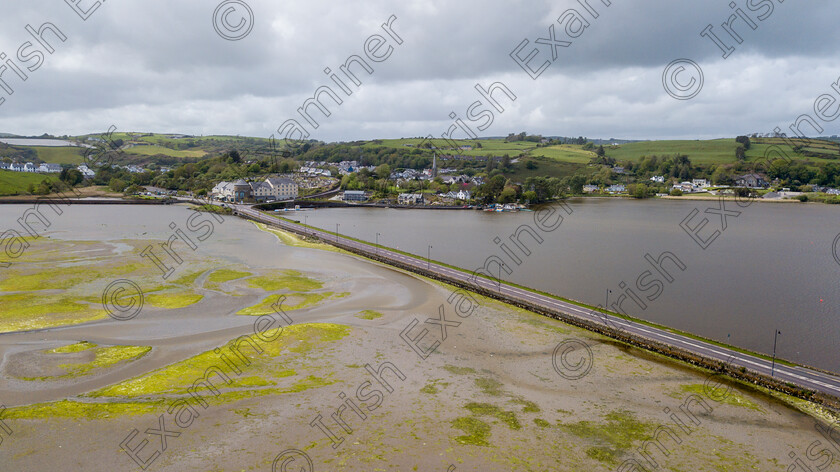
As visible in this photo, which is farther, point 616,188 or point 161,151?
point 161,151

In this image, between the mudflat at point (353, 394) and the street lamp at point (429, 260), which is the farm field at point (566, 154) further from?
the mudflat at point (353, 394)

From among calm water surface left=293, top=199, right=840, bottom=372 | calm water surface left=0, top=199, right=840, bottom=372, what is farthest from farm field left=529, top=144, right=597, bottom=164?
calm water surface left=293, top=199, right=840, bottom=372

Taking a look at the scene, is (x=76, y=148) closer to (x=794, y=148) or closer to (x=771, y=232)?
(x=771, y=232)

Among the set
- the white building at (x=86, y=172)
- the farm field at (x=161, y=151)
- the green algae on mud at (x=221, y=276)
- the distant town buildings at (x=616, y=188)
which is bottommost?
the green algae on mud at (x=221, y=276)

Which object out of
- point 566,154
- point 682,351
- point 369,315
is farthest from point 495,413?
point 566,154

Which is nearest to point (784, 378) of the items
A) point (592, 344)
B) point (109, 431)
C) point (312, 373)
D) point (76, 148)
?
point (592, 344)

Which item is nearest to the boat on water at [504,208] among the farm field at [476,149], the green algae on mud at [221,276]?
the green algae on mud at [221,276]

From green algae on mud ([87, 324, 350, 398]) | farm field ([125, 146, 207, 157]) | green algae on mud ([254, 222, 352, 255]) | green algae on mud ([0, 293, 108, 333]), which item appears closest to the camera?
green algae on mud ([87, 324, 350, 398])

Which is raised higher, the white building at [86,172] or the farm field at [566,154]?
the farm field at [566,154]

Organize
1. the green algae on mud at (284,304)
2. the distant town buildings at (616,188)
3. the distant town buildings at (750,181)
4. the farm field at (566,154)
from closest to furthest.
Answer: the green algae on mud at (284,304) < the distant town buildings at (750,181) < the distant town buildings at (616,188) < the farm field at (566,154)

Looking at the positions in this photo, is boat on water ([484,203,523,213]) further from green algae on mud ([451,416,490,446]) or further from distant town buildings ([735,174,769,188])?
green algae on mud ([451,416,490,446])

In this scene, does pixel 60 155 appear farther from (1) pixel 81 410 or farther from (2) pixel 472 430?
(2) pixel 472 430
